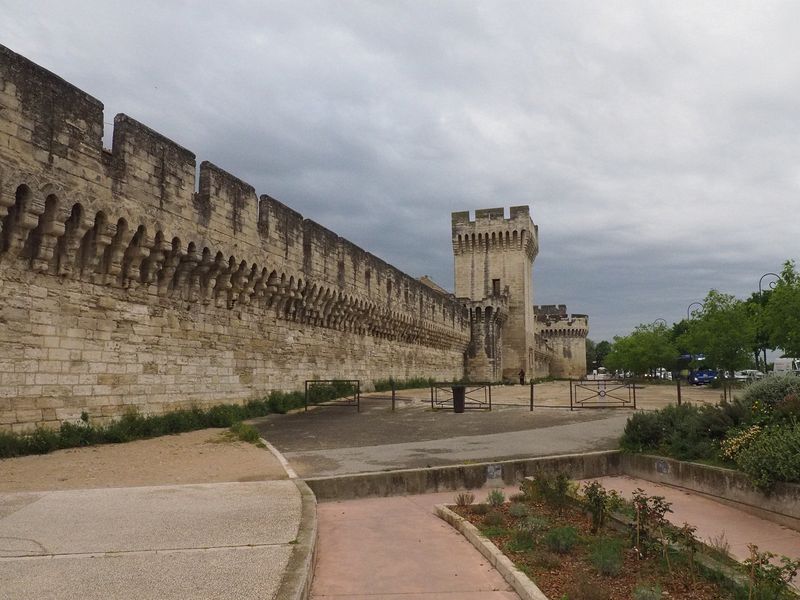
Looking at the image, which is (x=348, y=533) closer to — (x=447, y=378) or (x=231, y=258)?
(x=231, y=258)

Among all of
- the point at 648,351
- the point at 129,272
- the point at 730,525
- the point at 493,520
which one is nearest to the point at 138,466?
the point at 129,272

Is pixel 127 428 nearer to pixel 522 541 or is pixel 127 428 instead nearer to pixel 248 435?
pixel 248 435

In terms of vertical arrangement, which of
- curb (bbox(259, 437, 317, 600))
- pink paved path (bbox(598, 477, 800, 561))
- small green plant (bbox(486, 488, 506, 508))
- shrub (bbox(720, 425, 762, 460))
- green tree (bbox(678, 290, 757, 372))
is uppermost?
green tree (bbox(678, 290, 757, 372))

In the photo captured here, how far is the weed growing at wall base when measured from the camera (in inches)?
349

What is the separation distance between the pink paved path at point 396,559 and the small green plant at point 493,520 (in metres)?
0.35

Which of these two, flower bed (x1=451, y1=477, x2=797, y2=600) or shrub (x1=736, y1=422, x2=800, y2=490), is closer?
flower bed (x1=451, y1=477, x2=797, y2=600)

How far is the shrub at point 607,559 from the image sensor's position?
471cm

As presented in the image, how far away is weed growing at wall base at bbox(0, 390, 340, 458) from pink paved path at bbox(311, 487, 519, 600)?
480 cm

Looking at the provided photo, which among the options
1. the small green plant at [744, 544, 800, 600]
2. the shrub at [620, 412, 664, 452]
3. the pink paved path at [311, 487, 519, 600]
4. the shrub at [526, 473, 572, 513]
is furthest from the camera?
the shrub at [620, 412, 664, 452]

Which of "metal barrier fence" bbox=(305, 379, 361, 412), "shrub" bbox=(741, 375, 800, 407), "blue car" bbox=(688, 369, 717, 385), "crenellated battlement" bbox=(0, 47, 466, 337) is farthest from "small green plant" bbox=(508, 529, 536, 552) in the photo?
"blue car" bbox=(688, 369, 717, 385)

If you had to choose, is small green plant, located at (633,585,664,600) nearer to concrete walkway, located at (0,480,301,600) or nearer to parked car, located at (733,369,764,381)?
concrete walkway, located at (0,480,301,600)

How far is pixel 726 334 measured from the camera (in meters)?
26.2

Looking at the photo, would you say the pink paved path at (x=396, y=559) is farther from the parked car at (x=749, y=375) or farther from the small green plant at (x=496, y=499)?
the parked car at (x=749, y=375)

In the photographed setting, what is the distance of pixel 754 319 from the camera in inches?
1231
